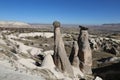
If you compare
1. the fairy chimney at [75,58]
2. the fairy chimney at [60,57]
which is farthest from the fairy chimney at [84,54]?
the fairy chimney at [60,57]

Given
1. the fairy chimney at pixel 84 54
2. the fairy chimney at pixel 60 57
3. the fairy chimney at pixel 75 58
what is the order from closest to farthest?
1. the fairy chimney at pixel 60 57
2. the fairy chimney at pixel 75 58
3. the fairy chimney at pixel 84 54

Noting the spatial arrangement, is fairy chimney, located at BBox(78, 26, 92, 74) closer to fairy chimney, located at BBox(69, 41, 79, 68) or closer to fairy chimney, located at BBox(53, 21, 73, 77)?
fairy chimney, located at BBox(69, 41, 79, 68)

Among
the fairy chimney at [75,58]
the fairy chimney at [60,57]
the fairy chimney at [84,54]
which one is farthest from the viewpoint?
the fairy chimney at [84,54]

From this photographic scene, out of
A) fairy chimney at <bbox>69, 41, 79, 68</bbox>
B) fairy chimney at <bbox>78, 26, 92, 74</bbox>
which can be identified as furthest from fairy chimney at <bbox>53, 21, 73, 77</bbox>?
fairy chimney at <bbox>78, 26, 92, 74</bbox>

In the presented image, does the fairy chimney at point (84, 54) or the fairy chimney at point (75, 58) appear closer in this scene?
the fairy chimney at point (75, 58)

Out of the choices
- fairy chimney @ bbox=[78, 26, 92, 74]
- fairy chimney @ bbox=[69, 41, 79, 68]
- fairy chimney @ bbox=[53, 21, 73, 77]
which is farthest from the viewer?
fairy chimney @ bbox=[78, 26, 92, 74]

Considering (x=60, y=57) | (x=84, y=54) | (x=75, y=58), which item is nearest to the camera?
(x=60, y=57)

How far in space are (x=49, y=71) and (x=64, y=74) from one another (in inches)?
89.9

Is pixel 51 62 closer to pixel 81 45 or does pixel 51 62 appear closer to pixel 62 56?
pixel 62 56

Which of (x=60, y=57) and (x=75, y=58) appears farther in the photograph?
(x=75, y=58)

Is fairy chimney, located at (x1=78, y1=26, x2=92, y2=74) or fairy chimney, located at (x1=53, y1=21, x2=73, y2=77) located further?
fairy chimney, located at (x1=78, y1=26, x2=92, y2=74)

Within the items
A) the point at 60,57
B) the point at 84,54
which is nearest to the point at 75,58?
the point at 84,54

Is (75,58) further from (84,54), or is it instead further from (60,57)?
(60,57)

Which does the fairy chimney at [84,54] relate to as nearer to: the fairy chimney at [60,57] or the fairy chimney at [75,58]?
the fairy chimney at [75,58]
